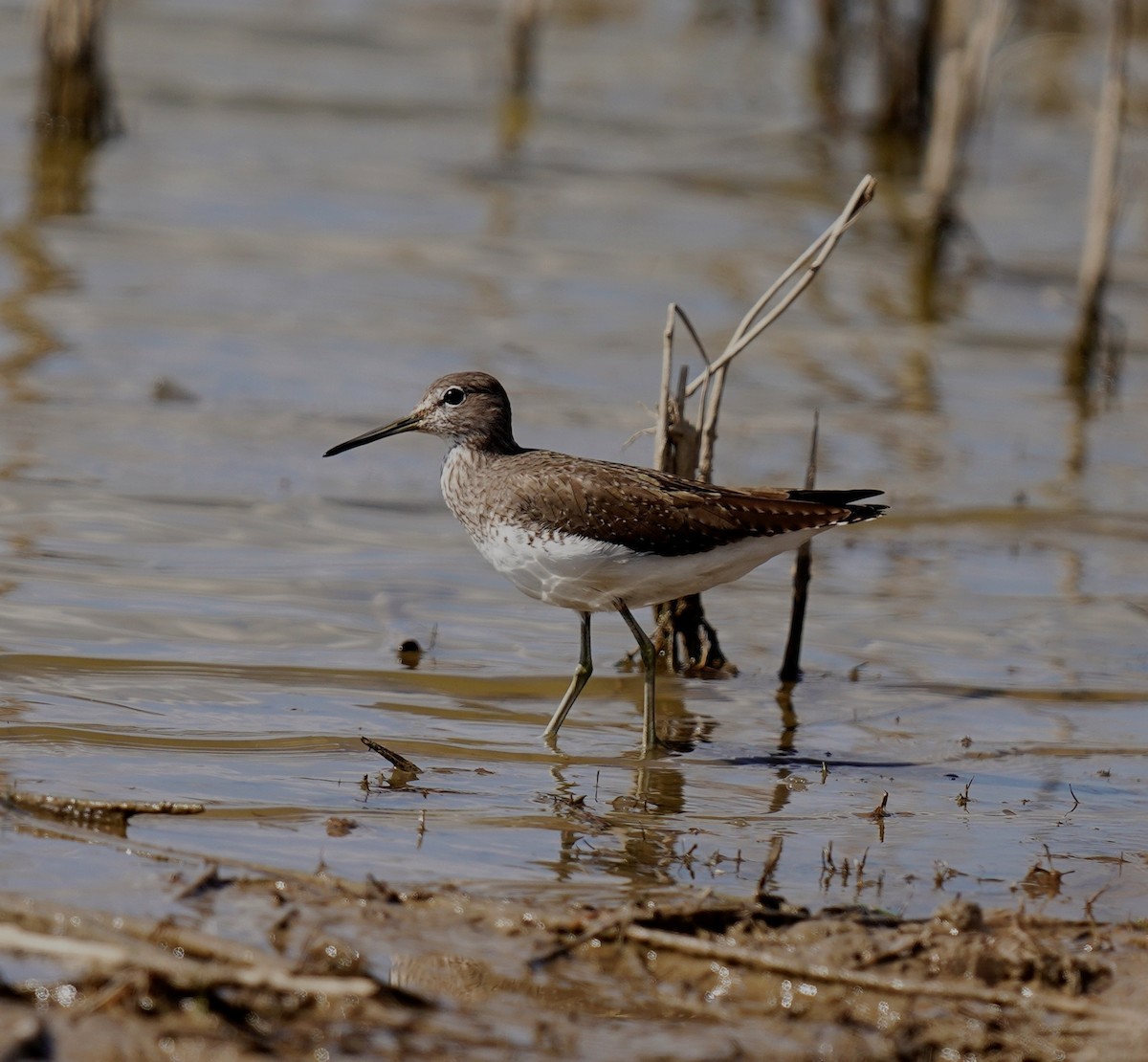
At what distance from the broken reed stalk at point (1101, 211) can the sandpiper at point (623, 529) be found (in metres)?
6.57

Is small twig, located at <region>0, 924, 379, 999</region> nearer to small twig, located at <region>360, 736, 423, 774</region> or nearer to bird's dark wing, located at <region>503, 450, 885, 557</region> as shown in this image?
small twig, located at <region>360, 736, 423, 774</region>

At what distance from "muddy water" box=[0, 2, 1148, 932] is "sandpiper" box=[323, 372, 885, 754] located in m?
0.58

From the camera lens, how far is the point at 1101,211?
12664 millimetres

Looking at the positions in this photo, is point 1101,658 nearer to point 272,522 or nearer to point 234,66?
point 272,522

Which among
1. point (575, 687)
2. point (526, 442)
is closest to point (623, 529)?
point (575, 687)

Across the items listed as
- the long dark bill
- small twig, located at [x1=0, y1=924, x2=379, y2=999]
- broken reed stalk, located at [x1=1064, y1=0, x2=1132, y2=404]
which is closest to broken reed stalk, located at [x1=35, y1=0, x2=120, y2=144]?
broken reed stalk, located at [x1=1064, y1=0, x2=1132, y2=404]

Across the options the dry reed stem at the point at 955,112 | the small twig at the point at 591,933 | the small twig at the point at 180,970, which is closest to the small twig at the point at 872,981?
the small twig at the point at 591,933

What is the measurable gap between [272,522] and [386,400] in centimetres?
240

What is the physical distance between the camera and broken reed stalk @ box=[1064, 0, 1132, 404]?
12344mm

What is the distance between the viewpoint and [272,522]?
363 inches

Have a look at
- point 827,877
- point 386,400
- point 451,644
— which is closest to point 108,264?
point 386,400

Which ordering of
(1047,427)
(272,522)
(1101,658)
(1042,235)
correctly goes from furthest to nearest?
(1042,235) < (1047,427) < (272,522) < (1101,658)

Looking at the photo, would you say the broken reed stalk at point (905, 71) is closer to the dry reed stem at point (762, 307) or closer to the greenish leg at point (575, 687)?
the dry reed stem at point (762, 307)

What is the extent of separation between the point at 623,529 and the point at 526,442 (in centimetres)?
429
